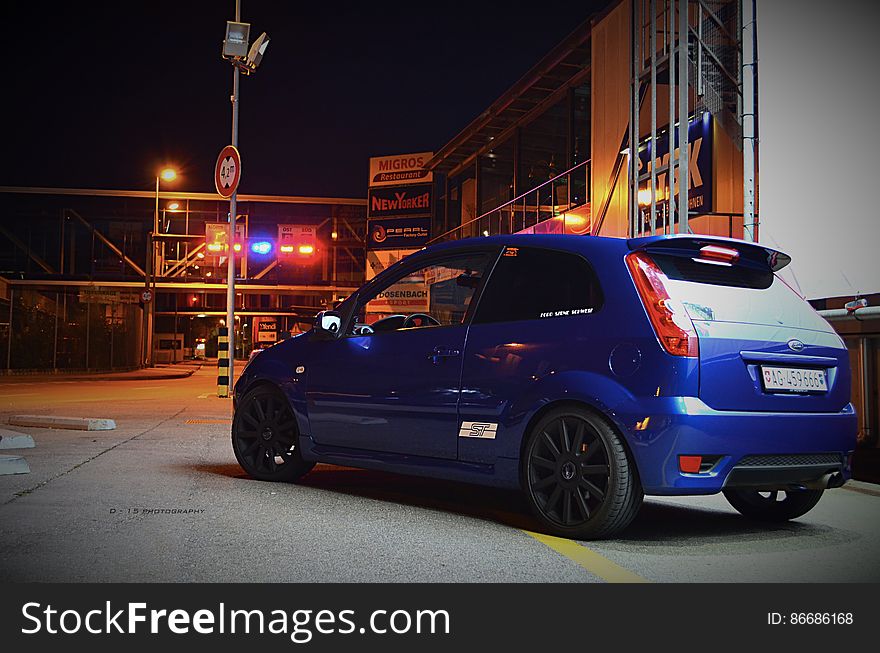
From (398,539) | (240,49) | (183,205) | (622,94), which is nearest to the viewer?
(398,539)

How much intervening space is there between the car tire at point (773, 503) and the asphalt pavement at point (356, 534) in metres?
0.10

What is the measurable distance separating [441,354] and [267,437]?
1.92 meters

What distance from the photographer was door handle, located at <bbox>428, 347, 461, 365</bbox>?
565 cm

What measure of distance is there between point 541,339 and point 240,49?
1862cm

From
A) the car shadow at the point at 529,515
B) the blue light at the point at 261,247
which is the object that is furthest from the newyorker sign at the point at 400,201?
the car shadow at the point at 529,515

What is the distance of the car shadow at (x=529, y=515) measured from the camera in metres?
5.17

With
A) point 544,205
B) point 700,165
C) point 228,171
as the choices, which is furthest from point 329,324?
point 544,205

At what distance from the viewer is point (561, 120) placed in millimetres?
26250

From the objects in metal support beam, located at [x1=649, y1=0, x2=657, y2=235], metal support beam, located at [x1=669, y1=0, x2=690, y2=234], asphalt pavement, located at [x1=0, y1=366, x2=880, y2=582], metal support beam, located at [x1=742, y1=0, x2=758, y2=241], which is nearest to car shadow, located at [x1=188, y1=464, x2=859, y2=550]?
asphalt pavement, located at [x1=0, y1=366, x2=880, y2=582]

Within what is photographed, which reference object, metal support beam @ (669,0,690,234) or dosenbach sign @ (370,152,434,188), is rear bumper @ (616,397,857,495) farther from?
dosenbach sign @ (370,152,434,188)

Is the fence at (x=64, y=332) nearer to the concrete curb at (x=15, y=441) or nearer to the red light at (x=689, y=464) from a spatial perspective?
the concrete curb at (x=15, y=441)
